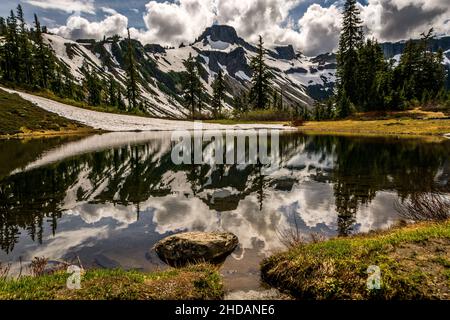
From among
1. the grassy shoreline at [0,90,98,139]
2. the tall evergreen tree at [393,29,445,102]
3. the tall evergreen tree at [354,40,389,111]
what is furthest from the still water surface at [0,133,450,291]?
the tall evergreen tree at [393,29,445,102]

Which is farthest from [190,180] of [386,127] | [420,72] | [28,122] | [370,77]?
[420,72]

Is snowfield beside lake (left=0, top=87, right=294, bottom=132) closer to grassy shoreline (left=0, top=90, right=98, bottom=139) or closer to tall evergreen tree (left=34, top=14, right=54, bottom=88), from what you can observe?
grassy shoreline (left=0, top=90, right=98, bottom=139)

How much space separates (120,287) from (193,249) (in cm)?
332

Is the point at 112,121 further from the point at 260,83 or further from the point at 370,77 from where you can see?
the point at 370,77

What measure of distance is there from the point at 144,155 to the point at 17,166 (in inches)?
457

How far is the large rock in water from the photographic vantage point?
10680mm

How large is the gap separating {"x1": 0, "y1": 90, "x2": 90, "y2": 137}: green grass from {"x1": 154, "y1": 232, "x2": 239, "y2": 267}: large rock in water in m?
52.9

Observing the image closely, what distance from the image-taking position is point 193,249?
10.8 m

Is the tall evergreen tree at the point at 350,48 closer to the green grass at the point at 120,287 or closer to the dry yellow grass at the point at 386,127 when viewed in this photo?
the dry yellow grass at the point at 386,127

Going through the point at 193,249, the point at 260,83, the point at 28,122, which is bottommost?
the point at 193,249

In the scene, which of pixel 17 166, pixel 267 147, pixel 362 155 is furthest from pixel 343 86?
pixel 17 166

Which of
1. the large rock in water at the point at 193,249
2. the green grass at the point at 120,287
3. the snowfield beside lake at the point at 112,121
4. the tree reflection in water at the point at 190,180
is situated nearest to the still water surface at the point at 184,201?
the tree reflection in water at the point at 190,180

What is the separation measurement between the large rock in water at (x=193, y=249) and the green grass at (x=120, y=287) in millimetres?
1502
